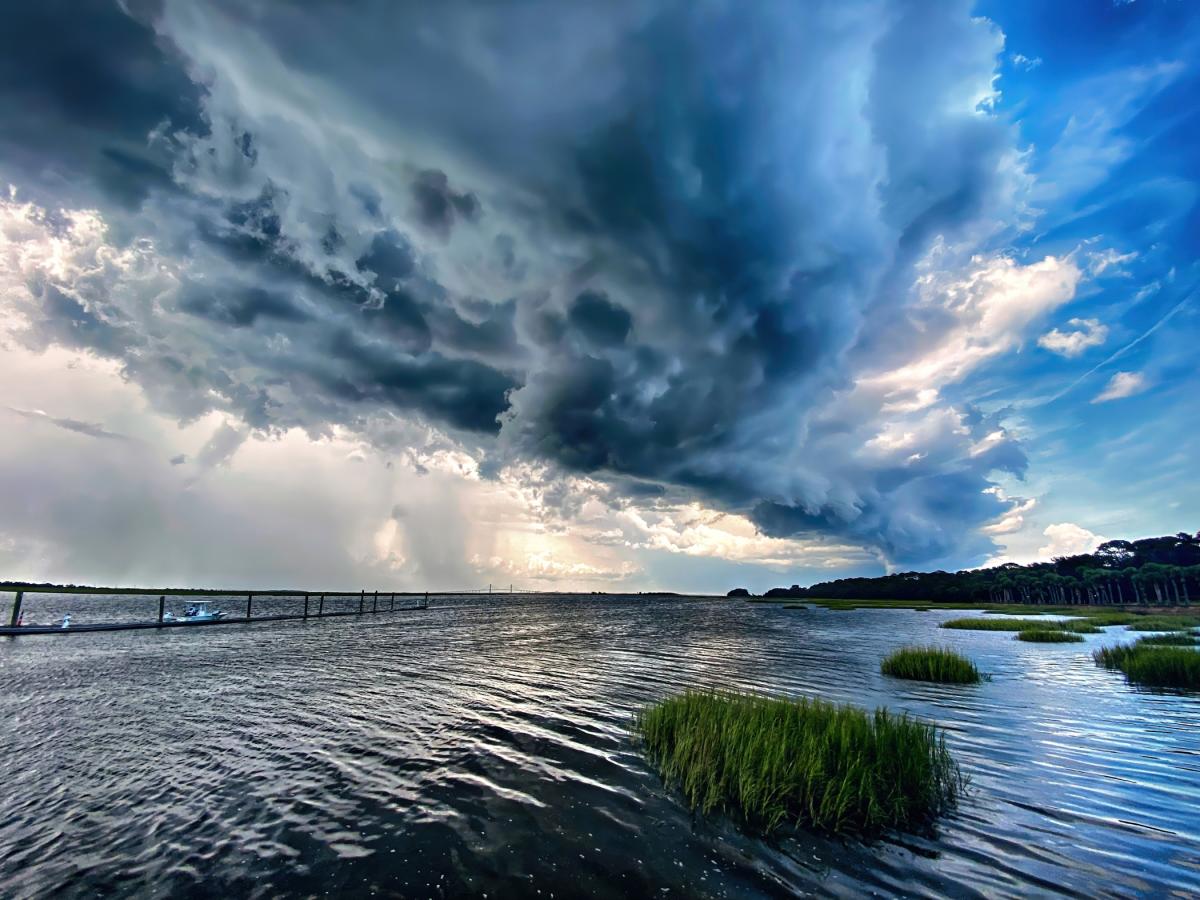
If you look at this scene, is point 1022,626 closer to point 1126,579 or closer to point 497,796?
point 497,796

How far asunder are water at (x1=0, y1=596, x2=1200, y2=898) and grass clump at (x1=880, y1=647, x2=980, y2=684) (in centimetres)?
178

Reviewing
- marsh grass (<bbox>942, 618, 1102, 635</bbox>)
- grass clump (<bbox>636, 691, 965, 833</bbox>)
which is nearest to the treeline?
marsh grass (<bbox>942, 618, 1102, 635</bbox>)

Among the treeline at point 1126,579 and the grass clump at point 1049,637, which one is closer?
the grass clump at point 1049,637

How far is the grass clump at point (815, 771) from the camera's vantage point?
1177cm

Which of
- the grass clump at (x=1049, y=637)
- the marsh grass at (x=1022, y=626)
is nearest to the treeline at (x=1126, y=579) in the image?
the marsh grass at (x=1022, y=626)

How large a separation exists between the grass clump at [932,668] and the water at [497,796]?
1780 mm

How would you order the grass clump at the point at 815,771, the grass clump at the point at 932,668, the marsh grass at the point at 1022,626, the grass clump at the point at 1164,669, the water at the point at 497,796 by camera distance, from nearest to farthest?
1. the water at the point at 497,796
2. the grass clump at the point at 815,771
3. the grass clump at the point at 1164,669
4. the grass clump at the point at 932,668
5. the marsh grass at the point at 1022,626

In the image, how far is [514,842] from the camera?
11008 mm

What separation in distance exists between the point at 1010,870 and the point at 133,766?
23003mm

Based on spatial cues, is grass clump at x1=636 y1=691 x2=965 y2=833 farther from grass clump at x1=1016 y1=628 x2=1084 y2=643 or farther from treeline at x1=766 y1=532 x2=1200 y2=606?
treeline at x1=766 y1=532 x2=1200 y2=606

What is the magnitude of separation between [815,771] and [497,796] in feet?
26.5

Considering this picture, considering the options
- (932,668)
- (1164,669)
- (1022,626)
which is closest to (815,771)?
(932,668)

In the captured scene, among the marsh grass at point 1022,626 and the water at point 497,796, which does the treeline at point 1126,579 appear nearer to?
the marsh grass at point 1022,626

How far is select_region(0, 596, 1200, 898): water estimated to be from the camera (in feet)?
31.4
